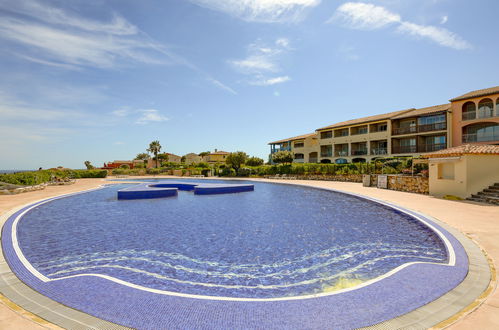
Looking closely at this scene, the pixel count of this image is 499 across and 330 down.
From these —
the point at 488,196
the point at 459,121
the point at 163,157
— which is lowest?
the point at 488,196

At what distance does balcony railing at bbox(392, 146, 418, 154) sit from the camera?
1284 inches

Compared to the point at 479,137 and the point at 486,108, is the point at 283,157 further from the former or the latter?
the point at 486,108

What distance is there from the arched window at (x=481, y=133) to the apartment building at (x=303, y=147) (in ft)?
74.1

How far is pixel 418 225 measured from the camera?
9164 mm

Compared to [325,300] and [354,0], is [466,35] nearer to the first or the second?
[354,0]

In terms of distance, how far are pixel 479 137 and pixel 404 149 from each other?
831cm

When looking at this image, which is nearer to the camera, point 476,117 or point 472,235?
point 472,235

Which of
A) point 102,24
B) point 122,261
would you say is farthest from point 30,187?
point 122,261

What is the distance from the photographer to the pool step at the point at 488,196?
12726 mm

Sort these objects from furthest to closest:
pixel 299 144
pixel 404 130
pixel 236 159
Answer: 1. pixel 299 144
2. pixel 236 159
3. pixel 404 130

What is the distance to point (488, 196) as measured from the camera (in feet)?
43.9

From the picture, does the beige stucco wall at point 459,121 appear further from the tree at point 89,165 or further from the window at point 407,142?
the tree at point 89,165

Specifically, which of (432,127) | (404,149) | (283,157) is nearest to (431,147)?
(432,127)

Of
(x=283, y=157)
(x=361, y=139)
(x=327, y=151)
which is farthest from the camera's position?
(x=327, y=151)
